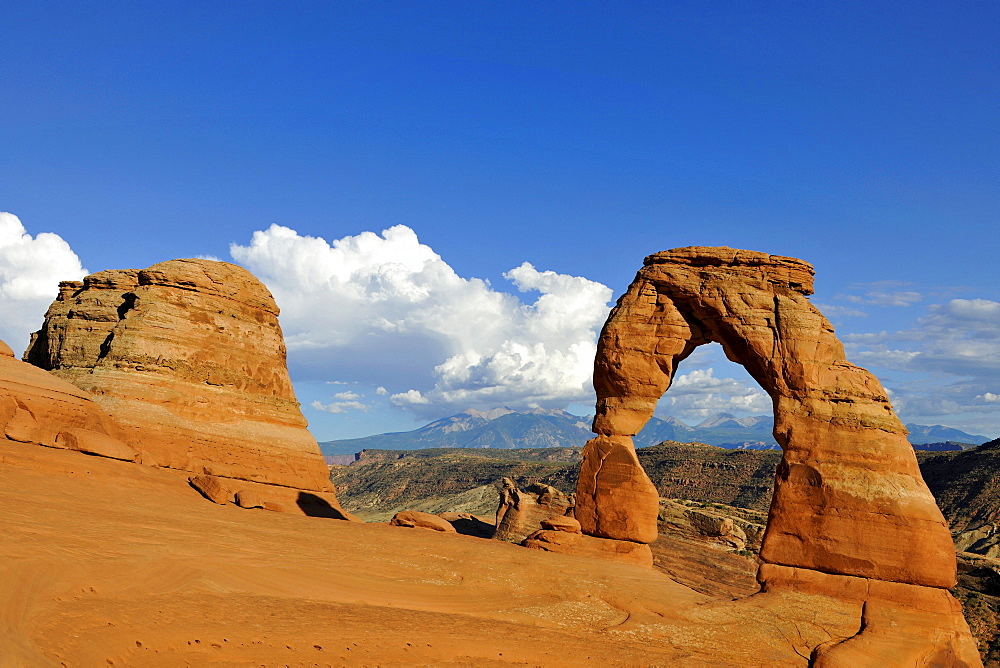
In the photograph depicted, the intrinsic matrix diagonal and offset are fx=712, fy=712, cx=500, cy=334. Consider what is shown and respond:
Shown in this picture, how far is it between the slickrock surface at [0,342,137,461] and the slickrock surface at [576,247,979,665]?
50.5ft

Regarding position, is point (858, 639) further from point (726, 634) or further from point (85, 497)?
point (85, 497)

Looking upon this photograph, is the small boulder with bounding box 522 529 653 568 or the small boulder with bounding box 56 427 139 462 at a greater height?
the small boulder with bounding box 56 427 139 462

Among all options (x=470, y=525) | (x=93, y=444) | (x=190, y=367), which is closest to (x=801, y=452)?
(x=93, y=444)

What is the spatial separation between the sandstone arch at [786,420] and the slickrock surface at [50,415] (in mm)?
15417

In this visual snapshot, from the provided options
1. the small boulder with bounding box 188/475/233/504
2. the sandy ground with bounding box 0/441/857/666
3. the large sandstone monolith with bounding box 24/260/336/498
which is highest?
the large sandstone monolith with bounding box 24/260/336/498

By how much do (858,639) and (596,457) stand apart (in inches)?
331

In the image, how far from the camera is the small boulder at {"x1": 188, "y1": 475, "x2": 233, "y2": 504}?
77.8 ft

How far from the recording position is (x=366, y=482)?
103 meters

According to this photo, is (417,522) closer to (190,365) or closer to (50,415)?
(190,365)

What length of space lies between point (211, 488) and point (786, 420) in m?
18.4

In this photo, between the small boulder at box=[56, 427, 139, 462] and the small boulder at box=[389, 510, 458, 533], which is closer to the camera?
the small boulder at box=[56, 427, 139, 462]

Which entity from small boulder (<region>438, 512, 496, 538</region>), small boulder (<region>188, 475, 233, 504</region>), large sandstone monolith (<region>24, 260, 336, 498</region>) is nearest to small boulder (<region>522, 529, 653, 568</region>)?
small boulder (<region>188, 475, 233, 504</region>)

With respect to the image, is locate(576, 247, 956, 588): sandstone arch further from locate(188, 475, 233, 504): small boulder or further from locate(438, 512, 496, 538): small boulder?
locate(438, 512, 496, 538): small boulder

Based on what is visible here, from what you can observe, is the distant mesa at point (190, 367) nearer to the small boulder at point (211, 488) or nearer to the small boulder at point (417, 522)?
the small boulder at point (211, 488)
